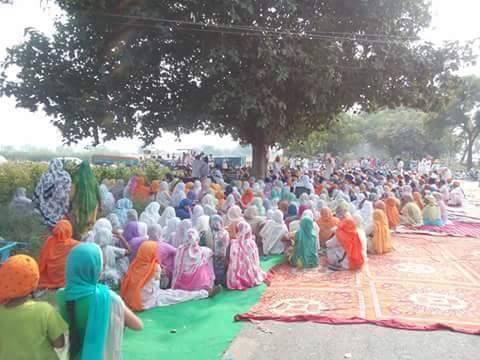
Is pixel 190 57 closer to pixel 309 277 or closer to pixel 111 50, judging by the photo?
pixel 111 50

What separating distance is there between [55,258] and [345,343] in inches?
138

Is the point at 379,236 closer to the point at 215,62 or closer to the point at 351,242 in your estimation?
the point at 351,242

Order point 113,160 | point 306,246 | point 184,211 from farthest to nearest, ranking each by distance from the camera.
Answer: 1. point 113,160
2. point 184,211
3. point 306,246

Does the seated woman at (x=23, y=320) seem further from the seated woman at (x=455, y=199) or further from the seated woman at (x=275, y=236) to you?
the seated woman at (x=455, y=199)

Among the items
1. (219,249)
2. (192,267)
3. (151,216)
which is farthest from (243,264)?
(151,216)

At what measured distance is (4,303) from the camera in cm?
248

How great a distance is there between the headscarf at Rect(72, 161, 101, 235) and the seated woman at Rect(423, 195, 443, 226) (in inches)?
312

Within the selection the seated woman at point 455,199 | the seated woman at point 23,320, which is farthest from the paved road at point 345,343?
the seated woman at point 455,199

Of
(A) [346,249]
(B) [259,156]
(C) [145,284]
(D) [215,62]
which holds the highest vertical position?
(D) [215,62]

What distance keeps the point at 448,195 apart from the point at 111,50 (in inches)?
442

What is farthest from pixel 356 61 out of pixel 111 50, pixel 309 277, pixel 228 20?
pixel 309 277

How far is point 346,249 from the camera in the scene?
6.94m

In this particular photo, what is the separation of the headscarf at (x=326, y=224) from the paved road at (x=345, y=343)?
3.45 metres

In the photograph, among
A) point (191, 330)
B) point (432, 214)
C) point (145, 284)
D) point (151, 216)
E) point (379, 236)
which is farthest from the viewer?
point (432, 214)
